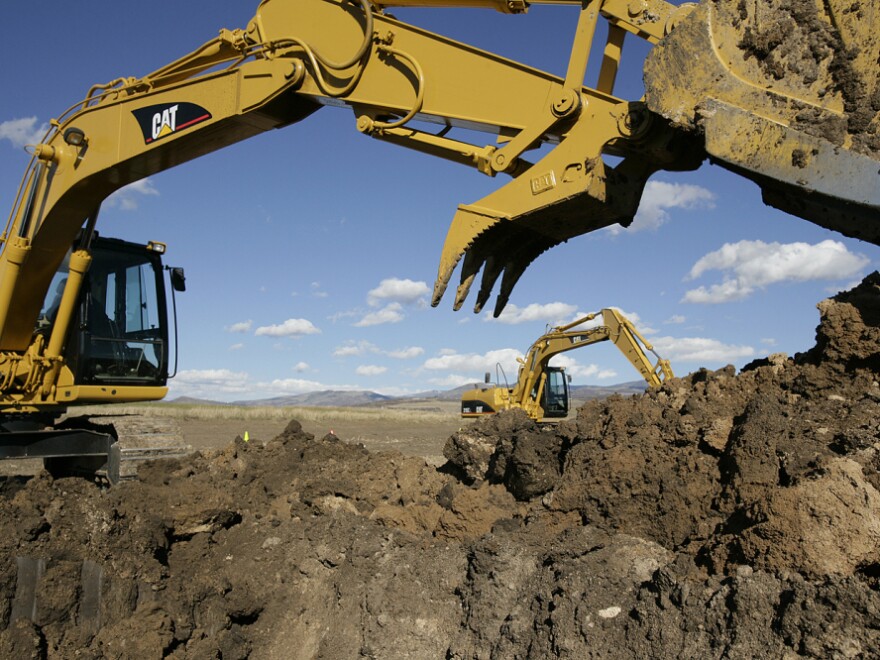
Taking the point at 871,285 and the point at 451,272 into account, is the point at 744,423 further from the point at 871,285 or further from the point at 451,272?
the point at 451,272

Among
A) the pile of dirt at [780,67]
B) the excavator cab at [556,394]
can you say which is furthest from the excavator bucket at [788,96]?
the excavator cab at [556,394]

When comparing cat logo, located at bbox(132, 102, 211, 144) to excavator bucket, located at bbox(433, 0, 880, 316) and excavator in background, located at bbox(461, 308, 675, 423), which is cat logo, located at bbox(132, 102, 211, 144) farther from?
excavator in background, located at bbox(461, 308, 675, 423)

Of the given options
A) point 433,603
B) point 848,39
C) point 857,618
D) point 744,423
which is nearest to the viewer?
point 857,618

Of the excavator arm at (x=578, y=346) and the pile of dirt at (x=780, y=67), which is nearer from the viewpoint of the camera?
the pile of dirt at (x=780, y=67)

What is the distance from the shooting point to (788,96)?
3.43 m

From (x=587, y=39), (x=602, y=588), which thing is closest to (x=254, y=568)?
(x=602, y=588)

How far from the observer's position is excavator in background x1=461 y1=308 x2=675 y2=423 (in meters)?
15.5

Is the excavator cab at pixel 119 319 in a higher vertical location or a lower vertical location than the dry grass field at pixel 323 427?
higher

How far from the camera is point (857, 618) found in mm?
2592

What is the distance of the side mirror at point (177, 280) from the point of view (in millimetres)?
7648

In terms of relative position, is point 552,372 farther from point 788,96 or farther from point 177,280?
point 788,96

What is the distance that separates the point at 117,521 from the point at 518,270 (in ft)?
10.6

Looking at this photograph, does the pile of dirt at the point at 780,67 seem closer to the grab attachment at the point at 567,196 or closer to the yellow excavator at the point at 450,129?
the yellow excavator at the point at 450,129

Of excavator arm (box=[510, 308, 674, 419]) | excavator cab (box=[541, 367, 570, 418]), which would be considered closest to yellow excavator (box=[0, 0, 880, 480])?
excavator arm (box=[510, 308, 674, 419])
